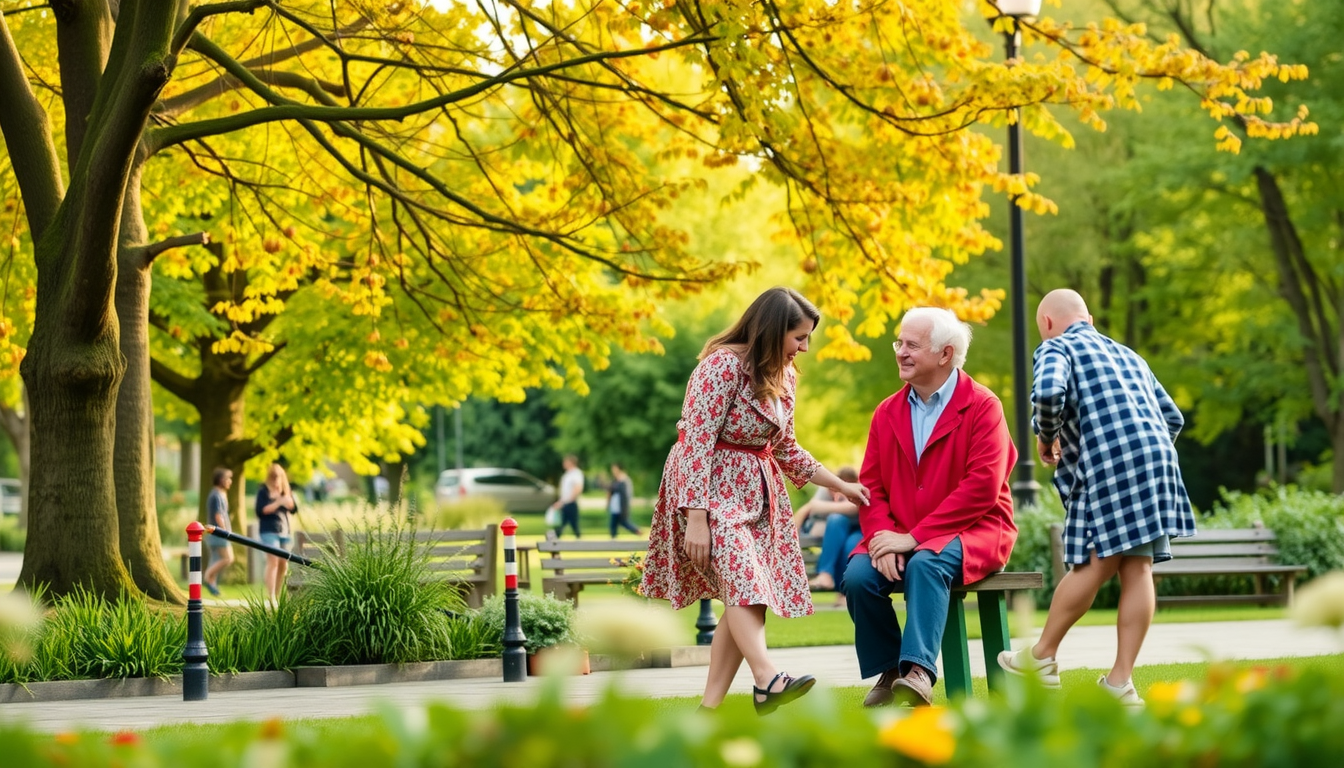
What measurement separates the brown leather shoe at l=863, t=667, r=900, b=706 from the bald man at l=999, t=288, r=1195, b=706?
1.58ft

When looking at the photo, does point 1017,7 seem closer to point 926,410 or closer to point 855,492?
point 926,410

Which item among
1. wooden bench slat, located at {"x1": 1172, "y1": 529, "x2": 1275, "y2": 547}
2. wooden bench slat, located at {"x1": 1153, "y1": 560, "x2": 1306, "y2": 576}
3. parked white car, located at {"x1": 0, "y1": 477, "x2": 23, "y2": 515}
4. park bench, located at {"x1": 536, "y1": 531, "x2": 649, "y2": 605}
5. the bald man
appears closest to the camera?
the bald man

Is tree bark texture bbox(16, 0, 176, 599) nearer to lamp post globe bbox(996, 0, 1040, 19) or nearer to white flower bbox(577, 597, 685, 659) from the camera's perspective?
lamp post globe bbox(996, 0, 1040, 19)

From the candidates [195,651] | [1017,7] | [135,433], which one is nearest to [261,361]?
[135,433]

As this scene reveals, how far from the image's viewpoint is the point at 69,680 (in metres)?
9.70

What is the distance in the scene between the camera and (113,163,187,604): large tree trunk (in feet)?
40.4

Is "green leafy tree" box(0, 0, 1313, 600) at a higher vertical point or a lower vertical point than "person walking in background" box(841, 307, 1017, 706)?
higher

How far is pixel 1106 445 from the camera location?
701cm

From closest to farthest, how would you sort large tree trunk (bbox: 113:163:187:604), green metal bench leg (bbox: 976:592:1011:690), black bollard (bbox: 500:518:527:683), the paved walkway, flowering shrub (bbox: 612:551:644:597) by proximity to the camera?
1. green metal bench leg (bbox: 976:592:1011:690)
2. the paved walkway
3. black bollard (bbox: 500:518:527:683)
4. large tree trunk (bbox: 113:163:187:604)
5. flowering shrub (bbox: 612:551:644:597)

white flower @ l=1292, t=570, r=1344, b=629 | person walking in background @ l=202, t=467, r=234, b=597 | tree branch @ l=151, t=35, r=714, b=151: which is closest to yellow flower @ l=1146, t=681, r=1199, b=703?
white flower @ l=1292, t=570, r=1344, b=629

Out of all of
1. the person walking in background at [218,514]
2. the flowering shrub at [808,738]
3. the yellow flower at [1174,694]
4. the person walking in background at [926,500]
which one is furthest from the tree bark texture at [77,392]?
the yellow flower at [1174,694]

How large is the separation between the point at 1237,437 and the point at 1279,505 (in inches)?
927

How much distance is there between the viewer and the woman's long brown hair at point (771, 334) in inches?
265

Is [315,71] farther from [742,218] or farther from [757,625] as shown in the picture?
[742,218]
